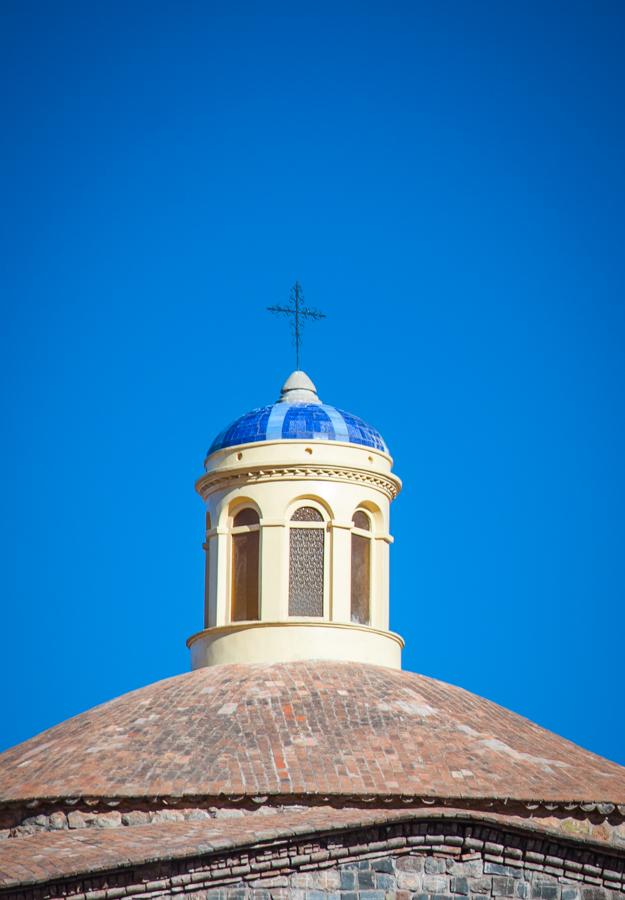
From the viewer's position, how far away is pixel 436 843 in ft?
69.1

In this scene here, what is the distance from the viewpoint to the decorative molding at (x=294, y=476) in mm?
32938

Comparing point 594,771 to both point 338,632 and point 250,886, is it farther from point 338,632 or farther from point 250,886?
point 250,886

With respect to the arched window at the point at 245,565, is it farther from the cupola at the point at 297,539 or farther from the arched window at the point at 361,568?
the arched window at the point at 361,568

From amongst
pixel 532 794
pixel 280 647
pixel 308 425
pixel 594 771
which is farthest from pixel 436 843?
pixel 308 425

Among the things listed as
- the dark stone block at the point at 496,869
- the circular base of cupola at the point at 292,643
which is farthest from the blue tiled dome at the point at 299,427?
the dark stone block at the point at 496,869

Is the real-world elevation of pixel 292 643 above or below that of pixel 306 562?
below

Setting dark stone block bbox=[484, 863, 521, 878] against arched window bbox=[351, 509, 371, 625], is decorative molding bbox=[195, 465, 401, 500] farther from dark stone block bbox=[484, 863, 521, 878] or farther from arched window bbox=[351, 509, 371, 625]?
dark stone block bbox=[484, 863, 521, 878]

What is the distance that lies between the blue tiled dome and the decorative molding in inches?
22.3

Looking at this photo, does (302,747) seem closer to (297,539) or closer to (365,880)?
(365,880)

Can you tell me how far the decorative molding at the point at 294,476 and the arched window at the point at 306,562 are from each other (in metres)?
0.65

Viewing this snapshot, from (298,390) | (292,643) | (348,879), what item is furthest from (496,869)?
(298,390)

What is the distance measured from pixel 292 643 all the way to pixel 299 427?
4.13m

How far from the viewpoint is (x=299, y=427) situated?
1312 inches

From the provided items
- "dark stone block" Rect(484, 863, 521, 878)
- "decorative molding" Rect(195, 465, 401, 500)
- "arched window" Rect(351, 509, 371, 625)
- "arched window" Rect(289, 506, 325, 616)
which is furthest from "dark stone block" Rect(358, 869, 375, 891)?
"decorative molding" Rect(195, 465, 401, 500)
